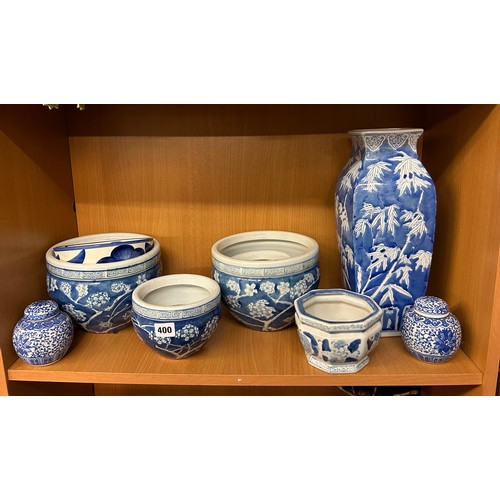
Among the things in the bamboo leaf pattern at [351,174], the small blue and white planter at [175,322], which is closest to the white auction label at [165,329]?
the small blue and white planter at [175,322]

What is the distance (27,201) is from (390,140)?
0.57 meters

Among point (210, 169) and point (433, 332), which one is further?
point (210, 169)

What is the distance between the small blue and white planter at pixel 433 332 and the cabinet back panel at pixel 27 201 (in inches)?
23.4

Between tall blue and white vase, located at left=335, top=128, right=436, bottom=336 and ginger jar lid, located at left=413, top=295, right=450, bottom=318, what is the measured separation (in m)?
0.05

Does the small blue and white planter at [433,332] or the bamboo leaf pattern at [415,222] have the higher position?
the bamboo leaf pattern at [415,222]

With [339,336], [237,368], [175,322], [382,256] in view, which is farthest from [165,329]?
[382,256]

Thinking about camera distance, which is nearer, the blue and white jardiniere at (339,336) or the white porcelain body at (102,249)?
the blue and white jardiniere at (339,336)

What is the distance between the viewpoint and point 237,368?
0.75m

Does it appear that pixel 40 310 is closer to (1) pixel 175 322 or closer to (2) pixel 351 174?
(1) pixel 175 322

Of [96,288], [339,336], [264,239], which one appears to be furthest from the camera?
[264,239]

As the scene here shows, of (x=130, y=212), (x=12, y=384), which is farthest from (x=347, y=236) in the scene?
(x=12, y=384)

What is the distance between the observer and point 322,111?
91 cm

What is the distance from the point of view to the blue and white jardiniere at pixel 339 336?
686mm

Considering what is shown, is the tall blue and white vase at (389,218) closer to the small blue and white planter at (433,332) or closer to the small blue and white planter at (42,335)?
the small blue and white planter at (433,332)
